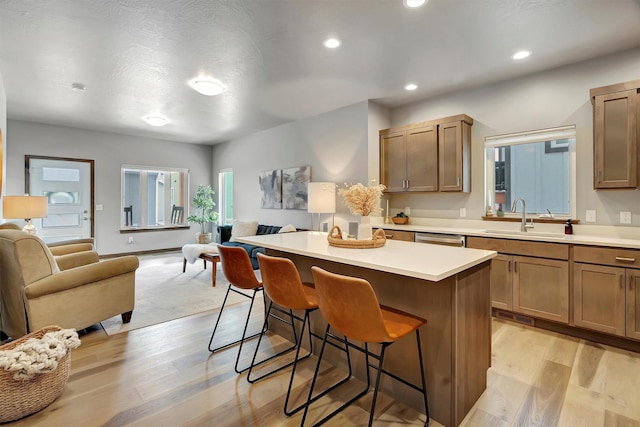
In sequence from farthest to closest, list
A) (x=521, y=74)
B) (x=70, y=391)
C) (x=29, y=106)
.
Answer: (x=29, y=106) → (x=521, y=74) → (x=70, y=391)

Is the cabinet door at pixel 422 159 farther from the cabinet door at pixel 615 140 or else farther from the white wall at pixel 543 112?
the cabinet door at pixel 615 140

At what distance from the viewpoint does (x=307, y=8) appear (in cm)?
237

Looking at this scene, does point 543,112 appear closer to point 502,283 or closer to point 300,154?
point 502,283

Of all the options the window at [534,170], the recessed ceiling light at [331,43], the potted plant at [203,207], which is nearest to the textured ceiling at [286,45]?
the recessed ceiling light at [331,43]

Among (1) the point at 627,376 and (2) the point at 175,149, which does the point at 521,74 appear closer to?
(1) the point at 627,376

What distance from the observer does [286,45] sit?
2.92 m

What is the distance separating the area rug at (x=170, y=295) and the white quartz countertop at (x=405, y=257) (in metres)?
1.73

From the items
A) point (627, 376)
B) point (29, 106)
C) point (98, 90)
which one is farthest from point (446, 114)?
point (29, 106)

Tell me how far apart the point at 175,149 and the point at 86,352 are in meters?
5.90

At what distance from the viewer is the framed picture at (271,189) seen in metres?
6.05

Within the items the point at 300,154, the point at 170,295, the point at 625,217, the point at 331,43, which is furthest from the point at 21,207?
the point at 625,217

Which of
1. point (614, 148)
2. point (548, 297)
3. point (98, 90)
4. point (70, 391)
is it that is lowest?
point (70, 391)

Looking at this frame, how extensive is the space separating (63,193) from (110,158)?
1.10m

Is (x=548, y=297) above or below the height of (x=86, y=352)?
above
